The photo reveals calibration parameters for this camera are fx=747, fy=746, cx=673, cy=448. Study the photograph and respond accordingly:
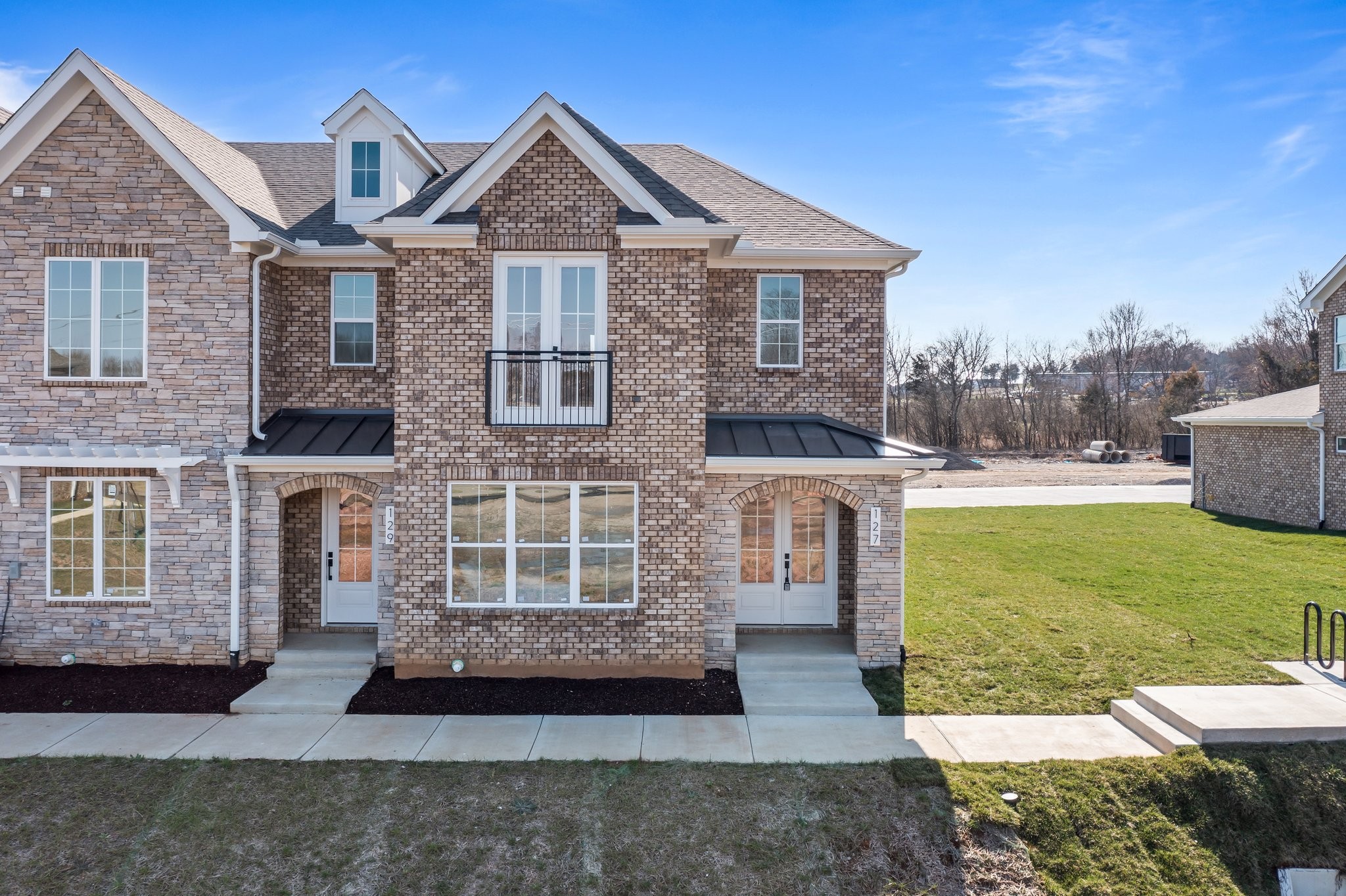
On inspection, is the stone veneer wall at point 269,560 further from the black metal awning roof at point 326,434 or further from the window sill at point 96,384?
the window sill at point 96,384

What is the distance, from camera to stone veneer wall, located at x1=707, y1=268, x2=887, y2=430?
11.5 metres

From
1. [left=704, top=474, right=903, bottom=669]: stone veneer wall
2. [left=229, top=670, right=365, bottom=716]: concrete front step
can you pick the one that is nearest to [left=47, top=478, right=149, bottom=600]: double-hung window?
[left=229, top=670, right=365, bottom=716]: concrete front step

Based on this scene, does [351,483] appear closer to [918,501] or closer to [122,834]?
[122,834]

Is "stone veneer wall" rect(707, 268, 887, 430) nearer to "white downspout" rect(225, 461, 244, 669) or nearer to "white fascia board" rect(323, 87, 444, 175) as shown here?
"white fascia board" rect(323, 87, 444, 175)

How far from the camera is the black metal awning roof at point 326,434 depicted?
1034 cm

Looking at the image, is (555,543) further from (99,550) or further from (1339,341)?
(1339,341)

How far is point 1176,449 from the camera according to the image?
40.4 m

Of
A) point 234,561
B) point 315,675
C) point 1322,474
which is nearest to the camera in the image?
point 315,675

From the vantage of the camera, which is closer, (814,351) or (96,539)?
(96,539)

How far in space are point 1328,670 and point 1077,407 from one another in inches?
1886

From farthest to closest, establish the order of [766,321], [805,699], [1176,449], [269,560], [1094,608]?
[1176,449] < [1094,608] < [766,321] < [269,560] < [805,699]

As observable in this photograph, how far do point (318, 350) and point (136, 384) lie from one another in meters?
2.35

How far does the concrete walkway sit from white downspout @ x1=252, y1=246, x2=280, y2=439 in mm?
3935

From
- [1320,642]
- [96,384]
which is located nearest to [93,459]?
[96,384]
